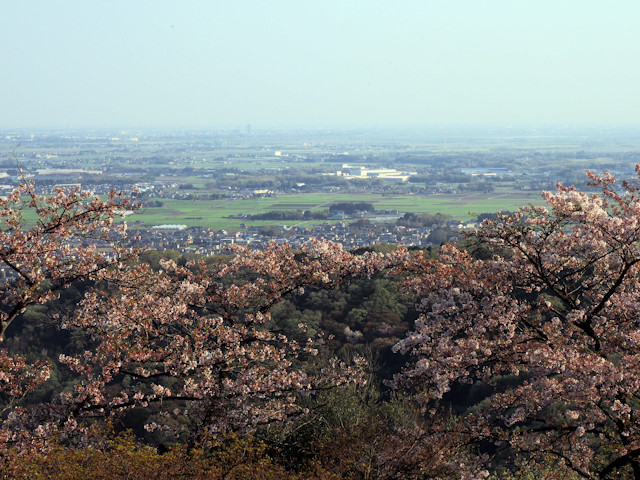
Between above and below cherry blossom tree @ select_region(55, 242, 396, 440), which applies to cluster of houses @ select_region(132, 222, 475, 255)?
below

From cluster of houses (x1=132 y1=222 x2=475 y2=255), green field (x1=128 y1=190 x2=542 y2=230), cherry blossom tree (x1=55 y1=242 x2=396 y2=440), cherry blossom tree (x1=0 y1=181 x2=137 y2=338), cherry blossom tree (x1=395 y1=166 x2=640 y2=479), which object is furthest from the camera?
green field (x1=128 y1=190 x2=542 y2=230)

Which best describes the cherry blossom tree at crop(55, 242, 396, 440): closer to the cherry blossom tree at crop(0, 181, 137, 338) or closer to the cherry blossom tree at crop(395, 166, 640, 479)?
the cherry blossom tree at crop(0, 181, 137, 338)

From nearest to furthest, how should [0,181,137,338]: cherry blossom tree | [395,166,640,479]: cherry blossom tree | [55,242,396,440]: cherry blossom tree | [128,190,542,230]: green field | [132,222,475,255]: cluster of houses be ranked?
[395,166,640,479]: cherry blossom tree, [0,181,137,338]: cherry blossom tree, [55,242,396,440]: cherry blossom tree, [132,222,475,255]: cluster of houses, [128,190,542,230]: green field

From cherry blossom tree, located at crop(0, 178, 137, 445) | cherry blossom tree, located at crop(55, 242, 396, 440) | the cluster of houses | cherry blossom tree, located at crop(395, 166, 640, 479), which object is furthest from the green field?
cherry blossom tree, located at crop(395, 166, 640, 479)

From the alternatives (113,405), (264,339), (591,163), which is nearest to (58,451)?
(113,405)

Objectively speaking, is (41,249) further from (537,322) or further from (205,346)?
(537,322)

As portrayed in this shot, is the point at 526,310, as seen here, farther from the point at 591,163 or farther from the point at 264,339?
the point at 591,163

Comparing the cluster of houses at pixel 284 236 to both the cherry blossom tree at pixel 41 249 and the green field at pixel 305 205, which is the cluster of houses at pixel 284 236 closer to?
the green field at pixel 305 205

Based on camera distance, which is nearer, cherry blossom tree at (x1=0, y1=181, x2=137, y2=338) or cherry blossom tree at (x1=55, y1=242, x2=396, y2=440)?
cherry blossom tree at (x1=0, y1=181, x2=137, y2=338)

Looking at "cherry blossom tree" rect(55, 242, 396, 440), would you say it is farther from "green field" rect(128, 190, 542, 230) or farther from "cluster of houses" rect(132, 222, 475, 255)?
"green field" rect(128, 190, 542, 230)

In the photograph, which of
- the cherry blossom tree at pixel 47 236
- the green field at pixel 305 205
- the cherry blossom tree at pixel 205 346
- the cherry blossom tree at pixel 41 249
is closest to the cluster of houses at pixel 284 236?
the green field at pixel 305 205

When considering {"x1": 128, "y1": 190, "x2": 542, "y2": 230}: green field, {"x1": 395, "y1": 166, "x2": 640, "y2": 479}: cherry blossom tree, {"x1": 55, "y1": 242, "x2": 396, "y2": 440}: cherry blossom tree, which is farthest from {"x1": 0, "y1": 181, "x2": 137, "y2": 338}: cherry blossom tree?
{"x1": 128, "y1": 190, "x2": 542, "y2": 230}: green field

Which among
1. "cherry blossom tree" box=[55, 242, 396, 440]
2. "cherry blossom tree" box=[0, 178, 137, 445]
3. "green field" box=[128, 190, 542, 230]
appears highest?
"cherry blossom tree" box=[0, 178, 137, 445]
